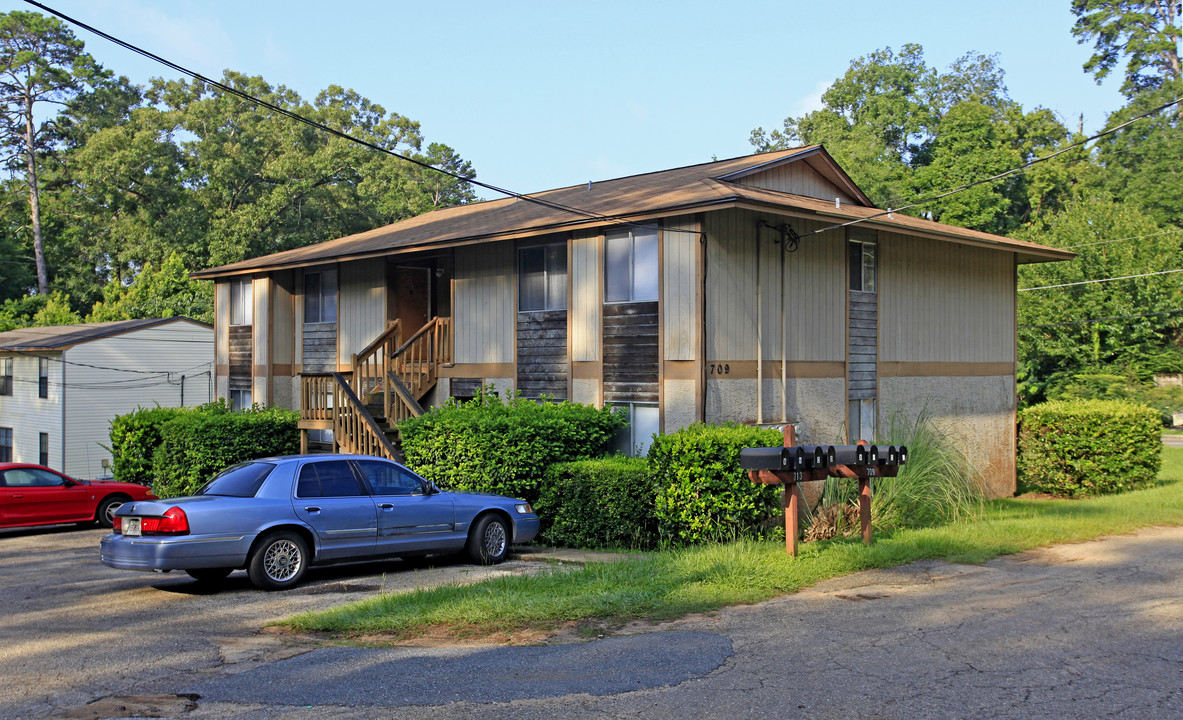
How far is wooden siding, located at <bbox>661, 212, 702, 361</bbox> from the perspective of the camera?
14797 mm

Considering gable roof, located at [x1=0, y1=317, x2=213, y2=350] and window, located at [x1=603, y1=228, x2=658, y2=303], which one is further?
gable roof, located at [x1=0, y1=317, x2=213, y2=350]

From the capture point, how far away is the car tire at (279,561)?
34.5 ft

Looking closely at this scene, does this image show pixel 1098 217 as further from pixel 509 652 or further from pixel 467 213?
pixel 509 652

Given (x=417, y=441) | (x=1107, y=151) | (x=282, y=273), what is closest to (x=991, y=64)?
(x=1107, y=151)

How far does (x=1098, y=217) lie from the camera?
40.4 metres

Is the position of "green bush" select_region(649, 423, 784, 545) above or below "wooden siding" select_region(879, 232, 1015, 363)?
below

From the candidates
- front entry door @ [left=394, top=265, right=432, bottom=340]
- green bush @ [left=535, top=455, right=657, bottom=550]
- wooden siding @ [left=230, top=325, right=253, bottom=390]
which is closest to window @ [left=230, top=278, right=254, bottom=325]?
wooden siding @ [left=230, top=325, right=253, bottom=390]

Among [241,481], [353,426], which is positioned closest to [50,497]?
[353,426]

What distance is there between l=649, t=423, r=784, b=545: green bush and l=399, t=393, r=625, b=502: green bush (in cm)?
262

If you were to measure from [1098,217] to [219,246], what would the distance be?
39.2 meters

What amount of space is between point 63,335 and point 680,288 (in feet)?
94.1

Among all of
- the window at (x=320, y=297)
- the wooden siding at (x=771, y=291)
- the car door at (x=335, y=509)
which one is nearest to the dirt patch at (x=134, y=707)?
the car door at (x=335, y=509)

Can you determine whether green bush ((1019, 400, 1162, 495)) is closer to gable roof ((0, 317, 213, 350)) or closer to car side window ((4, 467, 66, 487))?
car side window ((4, 467, 66, 487))

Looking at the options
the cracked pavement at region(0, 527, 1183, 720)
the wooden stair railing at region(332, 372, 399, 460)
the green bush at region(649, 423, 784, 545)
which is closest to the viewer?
the cracked pavement at region(0, 527, 1183, 720)
